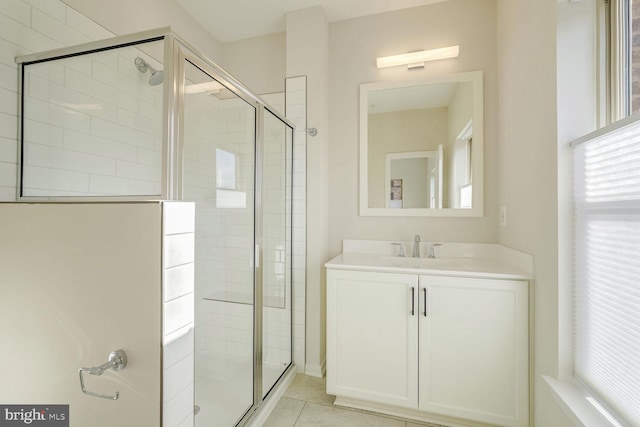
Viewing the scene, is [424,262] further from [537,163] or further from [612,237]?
[612,237]

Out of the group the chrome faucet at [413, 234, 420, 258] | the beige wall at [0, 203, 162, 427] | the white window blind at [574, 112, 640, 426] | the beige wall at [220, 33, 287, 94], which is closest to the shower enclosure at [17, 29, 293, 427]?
the beige wall at [0, 203, 162, 427]

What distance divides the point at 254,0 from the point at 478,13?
165 centimetres

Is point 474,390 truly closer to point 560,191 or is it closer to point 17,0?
point 560,191

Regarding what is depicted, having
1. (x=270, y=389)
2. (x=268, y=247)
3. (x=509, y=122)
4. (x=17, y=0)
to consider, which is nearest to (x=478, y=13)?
(x=509, y=122)

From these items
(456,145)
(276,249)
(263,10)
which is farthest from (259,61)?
(456,145)

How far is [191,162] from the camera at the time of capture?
117 cm

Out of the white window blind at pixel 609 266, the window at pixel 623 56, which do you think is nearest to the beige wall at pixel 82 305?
the white window blind at pixel 609 266

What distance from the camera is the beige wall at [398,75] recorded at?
2029 mm

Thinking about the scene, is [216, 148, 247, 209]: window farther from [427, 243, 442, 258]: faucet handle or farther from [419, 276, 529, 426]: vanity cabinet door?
[427, 243, 442, 258]: faucet handle

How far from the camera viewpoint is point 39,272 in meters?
0.98

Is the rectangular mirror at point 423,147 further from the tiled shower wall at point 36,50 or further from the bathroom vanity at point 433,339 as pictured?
the tiled shower wall at point 36,50

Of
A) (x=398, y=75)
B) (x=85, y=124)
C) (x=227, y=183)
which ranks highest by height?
(x=398, y=75)

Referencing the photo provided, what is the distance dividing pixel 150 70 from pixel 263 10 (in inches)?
61.6

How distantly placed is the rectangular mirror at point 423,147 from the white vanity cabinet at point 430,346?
0.71 meters
